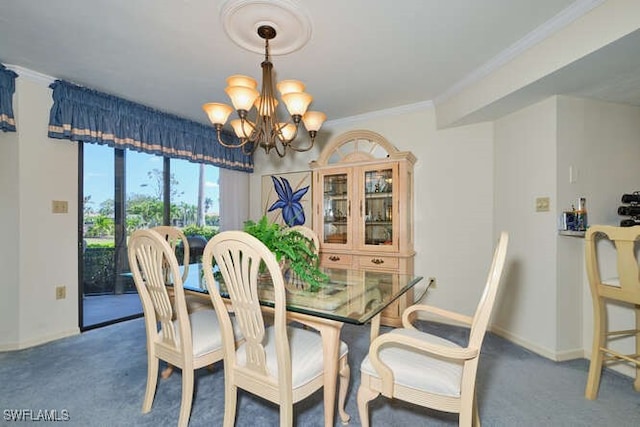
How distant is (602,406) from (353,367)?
1437 millimetres

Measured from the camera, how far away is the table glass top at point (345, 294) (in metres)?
1.24

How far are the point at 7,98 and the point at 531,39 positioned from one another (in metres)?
3.82

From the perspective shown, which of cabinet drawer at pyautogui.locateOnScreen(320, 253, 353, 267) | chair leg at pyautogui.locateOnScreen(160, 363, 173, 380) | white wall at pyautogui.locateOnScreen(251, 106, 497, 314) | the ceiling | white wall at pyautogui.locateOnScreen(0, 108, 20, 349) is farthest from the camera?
cabinet drawer at pyautogui.locateOnScreen(320, 253, 353, 267)

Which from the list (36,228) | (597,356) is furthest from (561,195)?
(36,228)

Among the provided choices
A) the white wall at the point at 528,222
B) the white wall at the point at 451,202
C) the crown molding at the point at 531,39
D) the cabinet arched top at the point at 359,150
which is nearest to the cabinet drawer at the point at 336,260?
the white wall at the point at 451,202

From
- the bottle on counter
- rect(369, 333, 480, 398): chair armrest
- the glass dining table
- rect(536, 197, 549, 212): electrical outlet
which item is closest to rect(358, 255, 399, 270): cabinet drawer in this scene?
the glass dining table

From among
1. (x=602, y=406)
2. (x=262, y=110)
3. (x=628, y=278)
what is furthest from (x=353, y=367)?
(x=262, y=110)

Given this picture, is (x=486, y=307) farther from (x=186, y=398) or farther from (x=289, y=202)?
(x=289, y=202)

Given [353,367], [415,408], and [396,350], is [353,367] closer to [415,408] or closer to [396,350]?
[415,408]

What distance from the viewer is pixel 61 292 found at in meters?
2.49

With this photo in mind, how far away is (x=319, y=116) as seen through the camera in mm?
1882

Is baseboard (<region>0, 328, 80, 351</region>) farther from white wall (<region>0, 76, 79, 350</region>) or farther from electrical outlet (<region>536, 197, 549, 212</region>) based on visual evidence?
electrical outlet (<region>536, 197, 549, 212</region>)

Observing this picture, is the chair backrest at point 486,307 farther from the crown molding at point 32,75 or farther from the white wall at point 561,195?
the crown molding at point 32,75

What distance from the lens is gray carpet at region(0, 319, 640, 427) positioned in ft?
4.93
